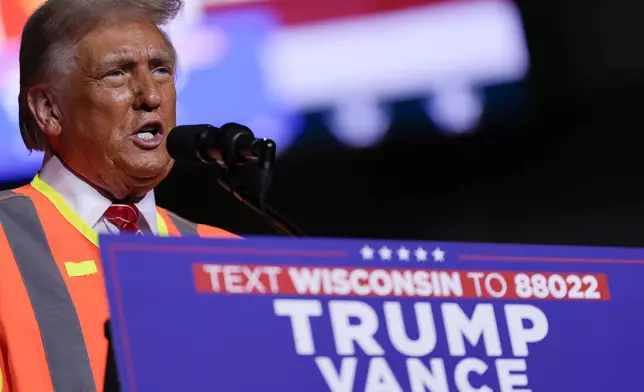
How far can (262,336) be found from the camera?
1326mm

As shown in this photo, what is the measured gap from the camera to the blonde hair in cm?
209

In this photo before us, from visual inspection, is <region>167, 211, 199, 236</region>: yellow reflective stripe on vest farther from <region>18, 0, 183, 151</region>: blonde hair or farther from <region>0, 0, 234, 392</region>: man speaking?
<region>18, 0, 183, 151</region>: blonde hair

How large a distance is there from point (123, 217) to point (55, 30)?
0.36 meters

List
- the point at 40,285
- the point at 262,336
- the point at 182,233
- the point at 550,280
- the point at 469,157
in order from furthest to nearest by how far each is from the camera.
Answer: the point at 469,157 → the point at 182,233 → the point at 40,285 → the point at 550,280 → the point at 262,336

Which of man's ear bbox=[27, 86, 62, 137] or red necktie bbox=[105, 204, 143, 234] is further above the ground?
man's ear bbox=[27, 86, 62, 137]

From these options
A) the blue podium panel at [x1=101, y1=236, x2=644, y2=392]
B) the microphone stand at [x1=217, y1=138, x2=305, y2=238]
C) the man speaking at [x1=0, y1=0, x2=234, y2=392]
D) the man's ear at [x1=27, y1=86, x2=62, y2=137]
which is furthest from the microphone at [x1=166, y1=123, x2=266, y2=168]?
the man's ear at [x1=27, y1=86, x2=62, y2=137]

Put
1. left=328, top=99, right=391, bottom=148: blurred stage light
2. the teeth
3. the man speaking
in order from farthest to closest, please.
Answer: left=328, top=99, right=391, bottom=148: blurred stage light
the teeth
the man speaking

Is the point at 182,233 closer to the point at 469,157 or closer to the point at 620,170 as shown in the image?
the point at 469,157

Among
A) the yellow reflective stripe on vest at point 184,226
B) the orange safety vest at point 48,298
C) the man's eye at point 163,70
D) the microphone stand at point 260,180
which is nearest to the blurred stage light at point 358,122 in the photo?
the yellow reflective stripe on vest at point 184,226

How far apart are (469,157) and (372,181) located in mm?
358

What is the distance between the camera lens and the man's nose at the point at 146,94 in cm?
207

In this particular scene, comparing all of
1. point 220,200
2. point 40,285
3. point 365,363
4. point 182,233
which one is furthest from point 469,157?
point 365,363

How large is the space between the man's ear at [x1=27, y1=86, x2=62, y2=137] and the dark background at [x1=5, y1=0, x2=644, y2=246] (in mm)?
2002

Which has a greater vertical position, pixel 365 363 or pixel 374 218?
pixel 365 363
